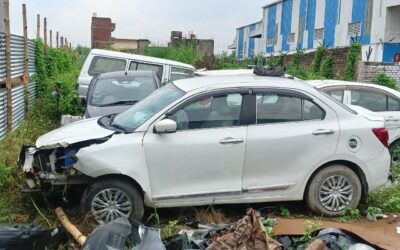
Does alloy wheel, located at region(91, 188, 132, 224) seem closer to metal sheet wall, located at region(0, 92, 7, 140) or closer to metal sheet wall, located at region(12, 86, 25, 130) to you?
metal sheet wall, located at region(0, 92, 7, 140)

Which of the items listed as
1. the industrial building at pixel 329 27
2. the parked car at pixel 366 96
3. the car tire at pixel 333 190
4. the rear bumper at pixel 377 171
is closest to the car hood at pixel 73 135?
the car tire at pixel 333 190

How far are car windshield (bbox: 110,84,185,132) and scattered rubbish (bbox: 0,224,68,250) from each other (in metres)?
1.46

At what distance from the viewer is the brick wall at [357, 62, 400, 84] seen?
55.0 feet

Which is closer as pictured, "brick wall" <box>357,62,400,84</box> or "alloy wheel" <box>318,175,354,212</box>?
"alloy wheel" <box>318,175,354,212</box>

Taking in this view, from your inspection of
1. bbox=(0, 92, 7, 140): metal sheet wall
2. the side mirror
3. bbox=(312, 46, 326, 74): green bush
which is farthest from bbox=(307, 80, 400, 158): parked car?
bbox=(312, 46, 326, 74): green bush

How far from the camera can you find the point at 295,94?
6.01m

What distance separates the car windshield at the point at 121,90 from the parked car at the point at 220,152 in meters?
3.15

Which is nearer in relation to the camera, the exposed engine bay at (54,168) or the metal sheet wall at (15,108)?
the exposed engine bay at (54,168)

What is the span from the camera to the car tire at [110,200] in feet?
17.7

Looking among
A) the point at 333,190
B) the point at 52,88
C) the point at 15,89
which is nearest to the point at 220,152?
the point at 333,190

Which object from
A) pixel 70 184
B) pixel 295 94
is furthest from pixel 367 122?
pixel 70 184

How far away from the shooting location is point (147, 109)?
19.7ft

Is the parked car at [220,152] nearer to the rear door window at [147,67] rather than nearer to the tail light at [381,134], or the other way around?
the tail light at [381,134]

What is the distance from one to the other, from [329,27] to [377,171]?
29.7 m
